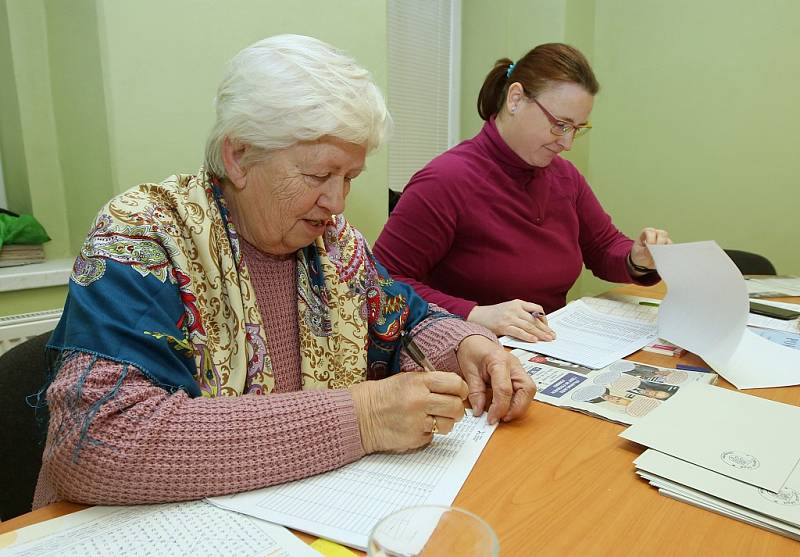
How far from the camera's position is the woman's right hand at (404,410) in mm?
757

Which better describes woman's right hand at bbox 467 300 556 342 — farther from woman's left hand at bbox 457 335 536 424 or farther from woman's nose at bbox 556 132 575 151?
woman's nose at bbox 556 132 575 151

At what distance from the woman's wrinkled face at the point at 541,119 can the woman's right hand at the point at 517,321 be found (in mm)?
557

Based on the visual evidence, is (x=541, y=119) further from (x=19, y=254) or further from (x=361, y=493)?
(x=19, y=254)

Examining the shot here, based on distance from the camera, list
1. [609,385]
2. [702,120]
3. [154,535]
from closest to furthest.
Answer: [154,535]
[609,385]
[702,120]

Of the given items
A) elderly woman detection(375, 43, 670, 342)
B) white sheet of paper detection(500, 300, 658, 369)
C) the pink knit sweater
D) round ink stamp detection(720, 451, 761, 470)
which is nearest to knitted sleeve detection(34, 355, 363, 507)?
the pink knit sweater

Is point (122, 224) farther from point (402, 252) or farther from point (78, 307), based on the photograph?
point (402, 252)

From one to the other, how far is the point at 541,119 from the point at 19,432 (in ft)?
4.69

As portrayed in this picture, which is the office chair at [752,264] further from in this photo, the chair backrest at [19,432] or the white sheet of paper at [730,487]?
the chair backrest at [19,432]

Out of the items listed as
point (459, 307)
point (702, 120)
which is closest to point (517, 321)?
point (459, 307)

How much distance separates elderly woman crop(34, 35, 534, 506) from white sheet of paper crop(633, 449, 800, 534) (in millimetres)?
226

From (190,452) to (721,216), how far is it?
298 cm

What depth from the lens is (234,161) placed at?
90 cm

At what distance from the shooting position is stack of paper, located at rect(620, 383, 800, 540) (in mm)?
652

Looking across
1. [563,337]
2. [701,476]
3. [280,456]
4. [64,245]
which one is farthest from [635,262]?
[64,245]
